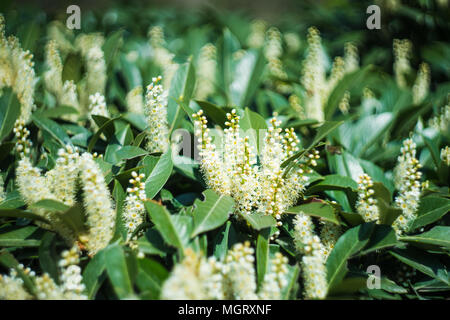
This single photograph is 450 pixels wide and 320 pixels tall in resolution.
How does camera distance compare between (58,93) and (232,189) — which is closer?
(232,189)

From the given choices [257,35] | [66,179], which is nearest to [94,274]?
[66,179]

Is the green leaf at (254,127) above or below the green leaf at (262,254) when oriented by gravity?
above

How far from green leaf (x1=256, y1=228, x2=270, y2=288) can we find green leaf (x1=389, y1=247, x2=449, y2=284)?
0.57 meters

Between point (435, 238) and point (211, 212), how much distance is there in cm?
97

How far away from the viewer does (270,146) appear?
1.57 meters

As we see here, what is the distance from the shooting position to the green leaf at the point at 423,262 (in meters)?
1.56

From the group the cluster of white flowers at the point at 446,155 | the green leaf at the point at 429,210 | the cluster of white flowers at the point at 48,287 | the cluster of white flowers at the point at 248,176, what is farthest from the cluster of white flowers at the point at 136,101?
the cluster of white flowers at the point at 446,155

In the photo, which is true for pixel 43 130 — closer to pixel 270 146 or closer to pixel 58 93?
pixel 58 93

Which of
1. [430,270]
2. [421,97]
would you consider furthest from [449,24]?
[430,270]

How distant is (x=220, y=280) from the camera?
1291 mm

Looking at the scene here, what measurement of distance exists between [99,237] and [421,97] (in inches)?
108

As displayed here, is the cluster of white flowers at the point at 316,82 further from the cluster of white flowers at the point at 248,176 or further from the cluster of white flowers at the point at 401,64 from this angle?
the cluster of white flowers at the point at 248,176

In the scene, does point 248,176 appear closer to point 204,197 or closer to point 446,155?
point 204,197

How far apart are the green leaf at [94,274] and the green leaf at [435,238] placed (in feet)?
4.00
